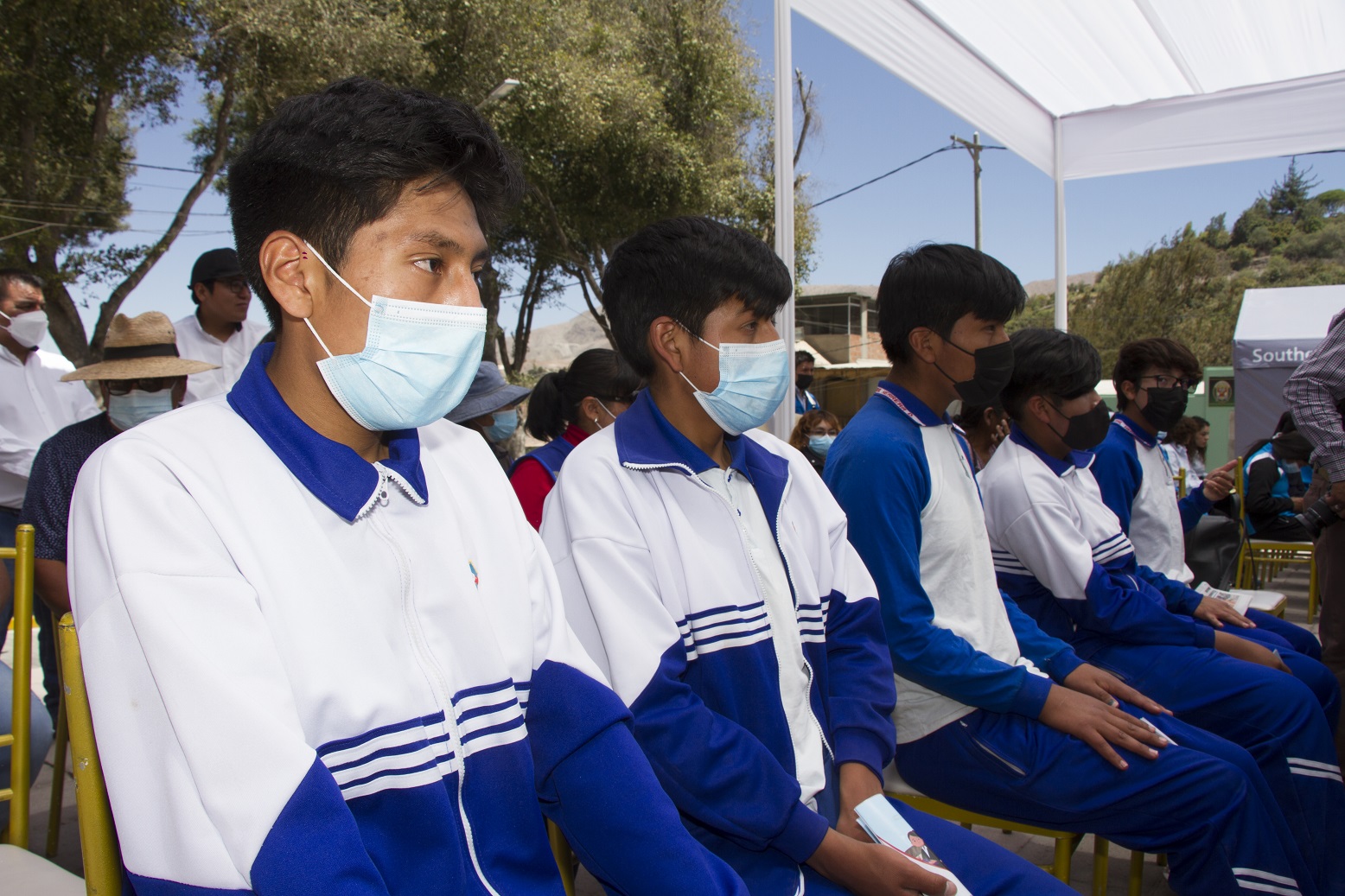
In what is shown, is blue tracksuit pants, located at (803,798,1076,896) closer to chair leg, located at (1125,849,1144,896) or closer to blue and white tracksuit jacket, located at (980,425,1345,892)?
chair leg, located at (1125,849,1144,896)

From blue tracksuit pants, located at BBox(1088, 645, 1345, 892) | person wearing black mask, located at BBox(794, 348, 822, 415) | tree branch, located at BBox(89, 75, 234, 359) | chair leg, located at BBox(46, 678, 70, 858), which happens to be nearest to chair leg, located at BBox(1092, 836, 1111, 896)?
blue tracksuit pants, located at BBox(1088, 645, 1345, 892)

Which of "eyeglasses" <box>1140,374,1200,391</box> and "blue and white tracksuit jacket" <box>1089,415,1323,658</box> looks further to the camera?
"eyeglasses" <box>1140,374,1200,391</box>

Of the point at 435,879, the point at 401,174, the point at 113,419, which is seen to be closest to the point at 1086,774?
the point at 435,879

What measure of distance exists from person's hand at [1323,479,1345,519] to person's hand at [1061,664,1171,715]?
1.24 m

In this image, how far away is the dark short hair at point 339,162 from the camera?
1.29 meters

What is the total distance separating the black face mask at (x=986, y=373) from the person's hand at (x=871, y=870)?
1.39 metres

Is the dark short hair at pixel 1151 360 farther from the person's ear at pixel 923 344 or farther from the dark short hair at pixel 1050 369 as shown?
the person's ear at pixel 923 344

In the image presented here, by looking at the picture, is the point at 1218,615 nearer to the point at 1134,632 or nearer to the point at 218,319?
the point at 1134,632

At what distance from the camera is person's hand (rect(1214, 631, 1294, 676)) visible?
3.01 meters

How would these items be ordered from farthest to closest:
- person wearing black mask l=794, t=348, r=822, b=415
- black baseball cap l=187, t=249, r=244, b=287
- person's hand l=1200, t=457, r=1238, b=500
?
person wearing black mask l=794, t=348, r=822, b=415 → black baseball cap l=187, t=249, r=244, b=287 → person's hand l=1200, t=457, r=1238, b=500

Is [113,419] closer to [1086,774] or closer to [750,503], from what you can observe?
[750,503]

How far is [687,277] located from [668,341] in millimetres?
150

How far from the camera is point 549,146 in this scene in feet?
53.3

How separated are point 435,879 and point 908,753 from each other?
1517mm
